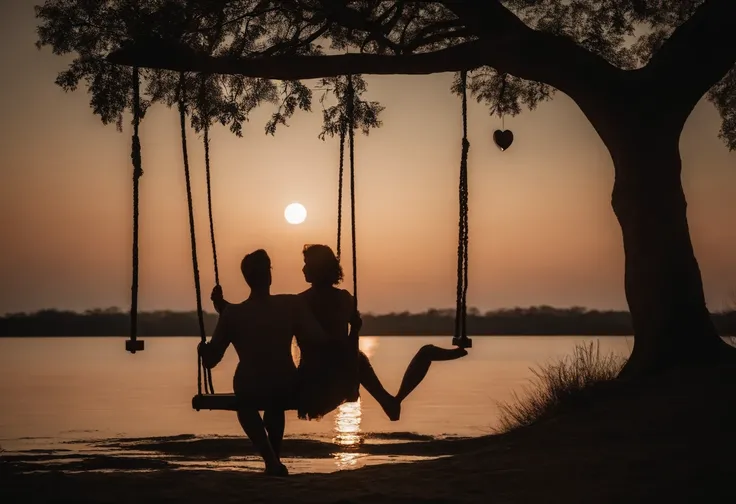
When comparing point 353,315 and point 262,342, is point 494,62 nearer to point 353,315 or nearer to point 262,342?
point 353,315

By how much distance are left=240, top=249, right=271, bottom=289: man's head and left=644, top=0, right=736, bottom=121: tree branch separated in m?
6.03

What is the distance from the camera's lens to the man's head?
8500mm

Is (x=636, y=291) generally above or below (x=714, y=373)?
above

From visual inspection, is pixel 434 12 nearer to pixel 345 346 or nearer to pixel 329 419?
pixel 345 346

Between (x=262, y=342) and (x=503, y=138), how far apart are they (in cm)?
737

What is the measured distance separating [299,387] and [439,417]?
26.3m

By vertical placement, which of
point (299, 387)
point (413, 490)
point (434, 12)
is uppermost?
point (434, 12)

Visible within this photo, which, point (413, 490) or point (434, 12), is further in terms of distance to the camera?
point (434, 12)

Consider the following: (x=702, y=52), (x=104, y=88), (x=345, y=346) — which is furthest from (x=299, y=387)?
(x=104, y=88)

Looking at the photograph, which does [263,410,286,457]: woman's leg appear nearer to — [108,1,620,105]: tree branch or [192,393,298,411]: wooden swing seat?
[192,393,298,411]: wooden swing seat

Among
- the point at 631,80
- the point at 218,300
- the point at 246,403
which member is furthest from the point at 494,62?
the point at 246,403

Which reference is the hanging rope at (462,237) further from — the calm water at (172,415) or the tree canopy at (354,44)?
the calm water at (172,415)

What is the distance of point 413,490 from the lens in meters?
7.60

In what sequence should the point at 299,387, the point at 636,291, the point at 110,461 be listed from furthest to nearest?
the point at 110,461, the point at 636,291, the point at 299,387
